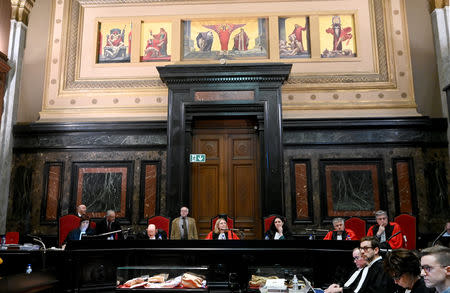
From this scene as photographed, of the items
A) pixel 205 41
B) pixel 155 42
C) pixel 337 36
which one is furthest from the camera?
pixel 155 42

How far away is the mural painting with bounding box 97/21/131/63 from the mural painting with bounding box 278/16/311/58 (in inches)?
158

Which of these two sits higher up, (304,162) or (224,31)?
(224,31)

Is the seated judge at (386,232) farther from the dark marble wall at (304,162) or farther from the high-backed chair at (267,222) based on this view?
the high-backed chair at (267,222)

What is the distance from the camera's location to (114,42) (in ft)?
32.0

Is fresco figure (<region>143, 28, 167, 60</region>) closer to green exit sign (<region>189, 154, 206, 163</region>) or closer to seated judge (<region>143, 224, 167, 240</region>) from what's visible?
green exit sign (<region>189, 154, 206, 163</region>)

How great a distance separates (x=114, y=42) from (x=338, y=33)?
5.83 metres

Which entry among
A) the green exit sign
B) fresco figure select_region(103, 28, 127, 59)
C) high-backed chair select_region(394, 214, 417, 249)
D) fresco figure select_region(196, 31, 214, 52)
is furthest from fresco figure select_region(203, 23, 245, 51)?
high-backed chair select_region(394, 214, 417, 249)

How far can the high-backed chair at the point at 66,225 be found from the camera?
7695 millimetres

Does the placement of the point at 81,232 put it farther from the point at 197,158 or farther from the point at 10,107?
the point at 10,107

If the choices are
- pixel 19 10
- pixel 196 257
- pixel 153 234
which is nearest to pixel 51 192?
pixel 153 234

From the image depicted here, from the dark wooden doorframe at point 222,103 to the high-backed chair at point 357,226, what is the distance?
6.15ft

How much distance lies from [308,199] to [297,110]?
7.14 feet

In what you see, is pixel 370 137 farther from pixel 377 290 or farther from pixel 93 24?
pixel 93 24

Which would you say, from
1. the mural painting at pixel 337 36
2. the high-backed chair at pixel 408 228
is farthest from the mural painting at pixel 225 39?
the high-backed chair at pixel 408 228
